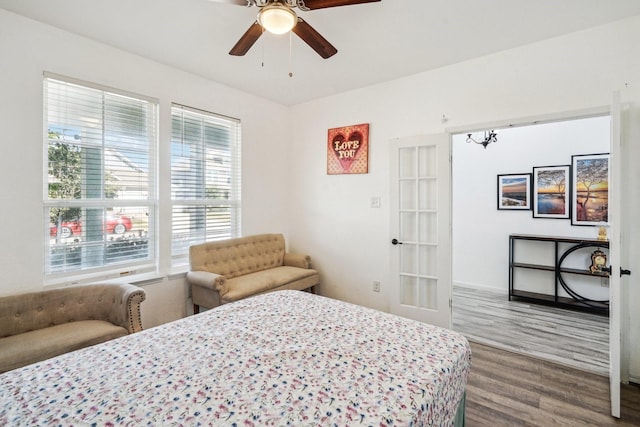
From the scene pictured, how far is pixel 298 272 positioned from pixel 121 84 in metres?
2.70

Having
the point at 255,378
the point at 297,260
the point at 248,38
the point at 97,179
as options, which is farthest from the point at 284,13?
the point at 297,260

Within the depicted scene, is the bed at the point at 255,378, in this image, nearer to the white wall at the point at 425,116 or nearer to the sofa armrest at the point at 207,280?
the sofa armrest at the point at 207,280

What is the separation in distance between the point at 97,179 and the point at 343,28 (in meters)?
2.53

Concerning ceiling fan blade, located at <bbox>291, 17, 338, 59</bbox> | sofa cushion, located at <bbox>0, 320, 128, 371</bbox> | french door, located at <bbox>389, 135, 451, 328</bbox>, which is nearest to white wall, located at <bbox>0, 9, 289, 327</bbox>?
sofa cushion, located at <bbox>0, 320, 128, 371</bbox>

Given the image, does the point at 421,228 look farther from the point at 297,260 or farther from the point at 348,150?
the point at 297,260

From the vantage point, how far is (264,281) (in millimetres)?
3316

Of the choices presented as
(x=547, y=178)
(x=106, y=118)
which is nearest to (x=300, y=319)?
(x=106, y=118)

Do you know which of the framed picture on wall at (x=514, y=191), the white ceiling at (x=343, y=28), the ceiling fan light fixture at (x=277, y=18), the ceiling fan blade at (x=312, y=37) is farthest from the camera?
the framed picture on wall at (x=514, y=191)

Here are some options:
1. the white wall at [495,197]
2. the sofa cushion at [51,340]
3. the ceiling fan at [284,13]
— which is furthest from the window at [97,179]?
the white wall at [495,197]

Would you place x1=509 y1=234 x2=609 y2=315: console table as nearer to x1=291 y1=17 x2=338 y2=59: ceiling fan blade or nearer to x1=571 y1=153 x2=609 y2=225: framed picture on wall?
x1=571 y1=153 x2=609 y2=225: framed picture on wall

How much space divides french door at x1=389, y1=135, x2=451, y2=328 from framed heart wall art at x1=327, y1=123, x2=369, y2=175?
1.39 feet

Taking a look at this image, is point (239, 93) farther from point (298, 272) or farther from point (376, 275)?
point (376, 275)

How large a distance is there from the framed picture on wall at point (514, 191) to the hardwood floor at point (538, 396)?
2572mm

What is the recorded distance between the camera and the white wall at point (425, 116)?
238cm
